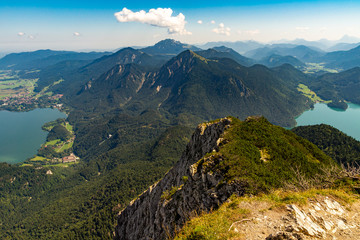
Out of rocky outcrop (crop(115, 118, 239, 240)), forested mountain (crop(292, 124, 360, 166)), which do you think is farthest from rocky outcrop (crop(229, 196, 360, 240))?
forested mountain (crop(292, 124, 360, 166))

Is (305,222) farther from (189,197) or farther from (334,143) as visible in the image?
(334,143)

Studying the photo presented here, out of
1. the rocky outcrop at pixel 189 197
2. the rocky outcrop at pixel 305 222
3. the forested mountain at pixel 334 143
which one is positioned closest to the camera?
the rocky outcrop at pixel 305 222

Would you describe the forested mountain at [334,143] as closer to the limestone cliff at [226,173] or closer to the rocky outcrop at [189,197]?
the limestone cliff at [226,173]

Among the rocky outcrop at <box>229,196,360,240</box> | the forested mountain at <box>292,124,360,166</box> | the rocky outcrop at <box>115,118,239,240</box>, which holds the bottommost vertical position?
the forested mountain at <box>292,124,360,166</box>

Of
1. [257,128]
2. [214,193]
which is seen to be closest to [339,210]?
[214,193]

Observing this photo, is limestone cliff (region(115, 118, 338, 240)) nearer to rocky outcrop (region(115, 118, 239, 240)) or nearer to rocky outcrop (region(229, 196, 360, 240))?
rocky outcrop (region(115, 118, 239, 240))

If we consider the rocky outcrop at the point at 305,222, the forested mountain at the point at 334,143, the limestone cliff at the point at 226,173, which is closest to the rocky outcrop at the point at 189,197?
the limestone cliff at the point at 226,173

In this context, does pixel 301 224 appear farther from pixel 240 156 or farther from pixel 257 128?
pixel 257 128

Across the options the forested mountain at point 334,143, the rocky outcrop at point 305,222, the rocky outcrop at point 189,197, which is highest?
the rocky outcrop at point 305,222

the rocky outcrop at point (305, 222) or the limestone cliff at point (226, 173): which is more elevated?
the rocky outcrop at point (305, 222)

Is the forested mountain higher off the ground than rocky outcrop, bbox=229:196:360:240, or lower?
lower

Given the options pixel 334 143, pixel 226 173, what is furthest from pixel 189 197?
pixel 334 143
